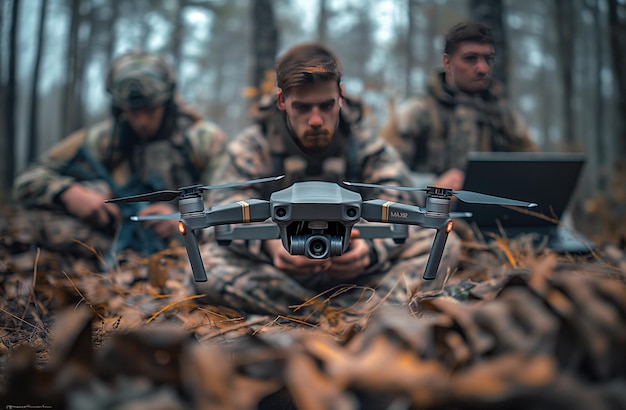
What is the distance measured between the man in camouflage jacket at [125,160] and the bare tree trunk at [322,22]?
173 inches

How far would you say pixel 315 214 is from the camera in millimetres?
1071

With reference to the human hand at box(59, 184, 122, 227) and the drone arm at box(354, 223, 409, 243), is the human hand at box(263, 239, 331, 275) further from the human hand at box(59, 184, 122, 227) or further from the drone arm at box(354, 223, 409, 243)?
the human hand at box(59, 184, 122, 227)

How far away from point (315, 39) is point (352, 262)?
21.4 feet

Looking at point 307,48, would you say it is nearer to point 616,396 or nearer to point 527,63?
point 616,396

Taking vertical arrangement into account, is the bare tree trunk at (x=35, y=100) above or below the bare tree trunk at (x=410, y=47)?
below

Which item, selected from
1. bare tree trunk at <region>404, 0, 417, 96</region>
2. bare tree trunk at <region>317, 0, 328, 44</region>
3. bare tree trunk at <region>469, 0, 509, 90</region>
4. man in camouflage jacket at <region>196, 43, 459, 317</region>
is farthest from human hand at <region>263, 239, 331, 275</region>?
bare tree trunk at <region>317, 0, 328, 44</region>

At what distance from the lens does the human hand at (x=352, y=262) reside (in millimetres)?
1609

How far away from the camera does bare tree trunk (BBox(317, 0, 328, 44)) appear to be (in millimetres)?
7492

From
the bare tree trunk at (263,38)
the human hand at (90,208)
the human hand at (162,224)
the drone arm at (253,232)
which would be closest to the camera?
the drone arm at (253,232)

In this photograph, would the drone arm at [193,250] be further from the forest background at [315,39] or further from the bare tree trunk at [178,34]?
the bare tree trunk at [178,34]

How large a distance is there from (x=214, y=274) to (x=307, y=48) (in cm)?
83

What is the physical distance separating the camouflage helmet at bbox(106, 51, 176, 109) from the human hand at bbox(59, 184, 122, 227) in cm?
54

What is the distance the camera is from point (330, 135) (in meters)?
1.42

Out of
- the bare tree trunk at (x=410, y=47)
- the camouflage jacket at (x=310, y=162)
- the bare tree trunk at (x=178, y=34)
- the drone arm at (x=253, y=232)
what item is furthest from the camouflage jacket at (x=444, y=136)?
the bare tree trunk at (x=178, y=34)
